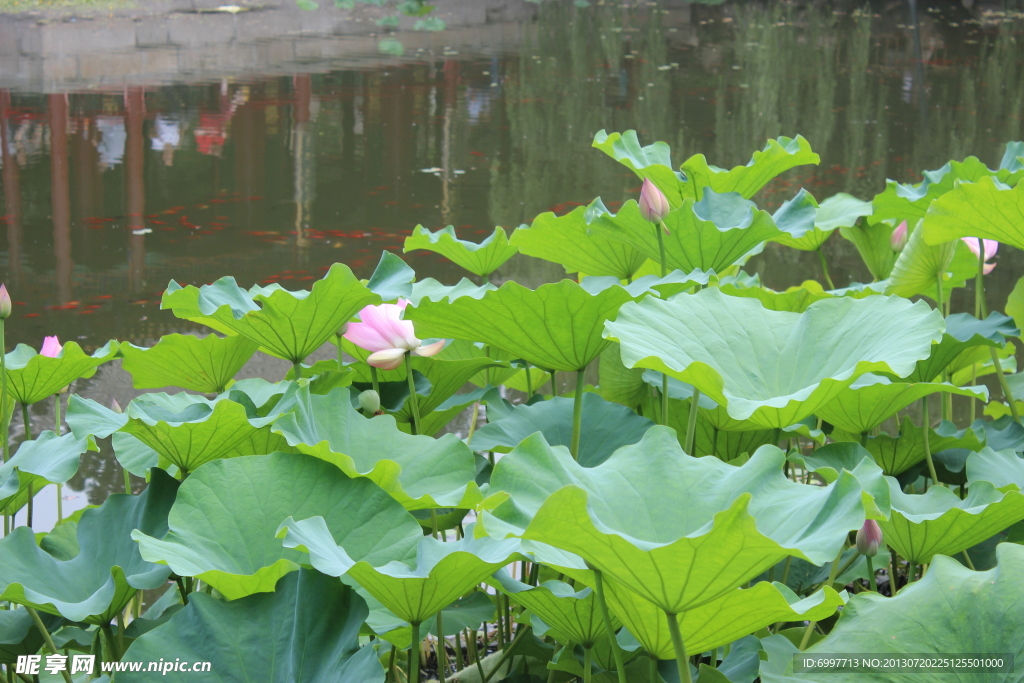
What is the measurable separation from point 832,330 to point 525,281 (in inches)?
88.9

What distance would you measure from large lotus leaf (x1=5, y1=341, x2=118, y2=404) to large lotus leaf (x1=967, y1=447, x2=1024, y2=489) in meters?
1.05

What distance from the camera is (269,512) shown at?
2.70ft

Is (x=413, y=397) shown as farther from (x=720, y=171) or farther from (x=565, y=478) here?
(x=720, y=171)

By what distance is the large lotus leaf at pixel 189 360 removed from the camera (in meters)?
1.26

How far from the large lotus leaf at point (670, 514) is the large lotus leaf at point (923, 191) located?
866 millimetres

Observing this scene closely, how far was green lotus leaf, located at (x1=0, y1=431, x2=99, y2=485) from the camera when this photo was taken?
0.92 m

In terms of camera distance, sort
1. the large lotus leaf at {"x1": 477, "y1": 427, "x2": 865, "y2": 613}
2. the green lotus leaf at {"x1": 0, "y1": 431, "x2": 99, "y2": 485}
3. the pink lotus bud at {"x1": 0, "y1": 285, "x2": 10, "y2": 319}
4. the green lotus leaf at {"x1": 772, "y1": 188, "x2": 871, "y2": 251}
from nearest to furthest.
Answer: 1. the large lotus leaf at {"x1": 477, "y1": 427, "x2": 865, "y2": 613}
2. the green lotus leaf at {"x1": 0, "y1": 431, "x2": 99, "y2": 485}
3. the pink lotus bud at {"x1": 0, "y1": 285, "x2": 10, "y2": 319}
4. the green lotus leaf at {"x1": 772, "y1": 188, "x2": 871, "y2": 251}

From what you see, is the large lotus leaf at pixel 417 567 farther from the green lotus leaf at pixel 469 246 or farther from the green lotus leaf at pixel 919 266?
the green lotus leaf at pixel 919 266

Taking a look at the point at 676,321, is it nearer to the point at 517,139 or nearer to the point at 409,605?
the point at 409,605

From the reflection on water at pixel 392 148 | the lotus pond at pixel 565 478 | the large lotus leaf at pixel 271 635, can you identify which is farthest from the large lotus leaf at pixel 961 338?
the reflection on water at pixel 392 148

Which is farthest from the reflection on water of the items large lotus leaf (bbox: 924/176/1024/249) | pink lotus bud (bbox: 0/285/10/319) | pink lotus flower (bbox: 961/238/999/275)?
large lotus leaf (bbox: 924/176/1024/249)

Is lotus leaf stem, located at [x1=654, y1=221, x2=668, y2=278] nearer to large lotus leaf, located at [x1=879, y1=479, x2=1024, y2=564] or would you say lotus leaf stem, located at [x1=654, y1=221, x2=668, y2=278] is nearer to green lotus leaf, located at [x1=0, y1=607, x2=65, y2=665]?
large lotus leaf, located at [x1=879, y1=479, x2=1024, y2=564]

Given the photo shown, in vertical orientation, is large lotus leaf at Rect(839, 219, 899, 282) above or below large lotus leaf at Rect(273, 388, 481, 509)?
above

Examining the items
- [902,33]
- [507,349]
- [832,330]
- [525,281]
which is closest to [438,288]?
[507,349]
